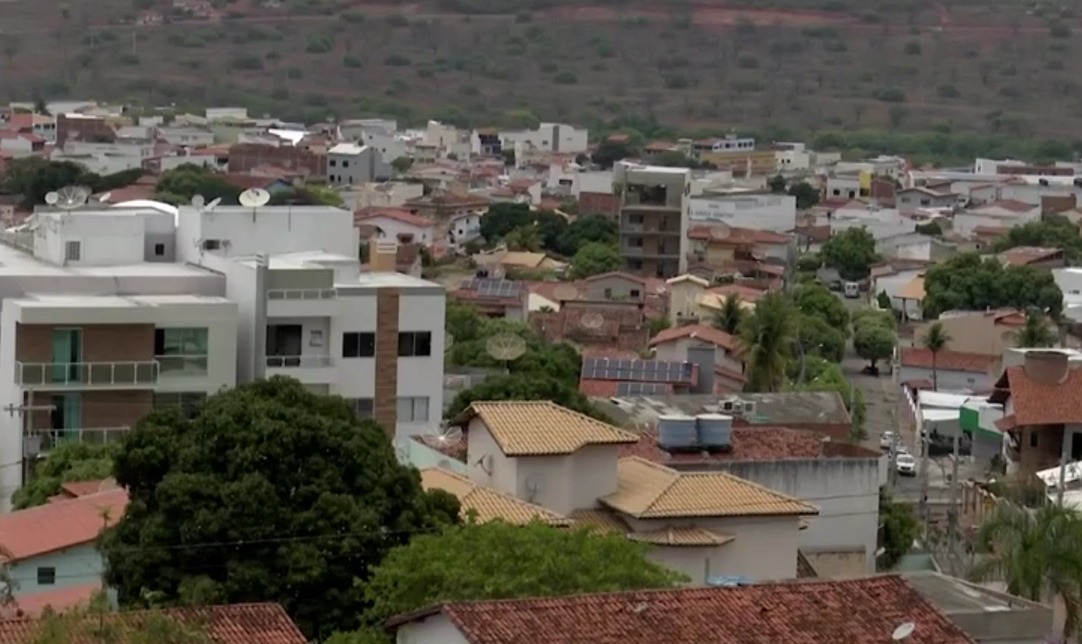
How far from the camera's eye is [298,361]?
30.5 metres

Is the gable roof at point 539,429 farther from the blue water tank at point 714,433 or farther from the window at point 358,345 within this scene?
→ the window at point 358,345

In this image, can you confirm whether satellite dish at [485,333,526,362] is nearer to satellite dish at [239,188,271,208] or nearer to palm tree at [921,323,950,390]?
satellite dish at [239,188,271,208]

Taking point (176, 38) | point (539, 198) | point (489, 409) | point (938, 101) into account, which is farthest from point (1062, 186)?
point (489, 409)

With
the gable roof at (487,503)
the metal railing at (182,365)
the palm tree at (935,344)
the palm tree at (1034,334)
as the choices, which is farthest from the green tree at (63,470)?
the palm tree at (935,344)

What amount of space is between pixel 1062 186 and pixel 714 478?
298 feet

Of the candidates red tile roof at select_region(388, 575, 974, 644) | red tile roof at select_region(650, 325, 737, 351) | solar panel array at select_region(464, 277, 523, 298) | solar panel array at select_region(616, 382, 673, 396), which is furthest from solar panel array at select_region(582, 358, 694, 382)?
red tile roof at select_region(388, 575, 974, 644)

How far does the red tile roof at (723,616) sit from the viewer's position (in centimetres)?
1459

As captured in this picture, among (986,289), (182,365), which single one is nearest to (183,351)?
(182,365)

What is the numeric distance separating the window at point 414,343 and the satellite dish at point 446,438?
600cm

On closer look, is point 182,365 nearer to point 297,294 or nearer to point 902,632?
point 297,294

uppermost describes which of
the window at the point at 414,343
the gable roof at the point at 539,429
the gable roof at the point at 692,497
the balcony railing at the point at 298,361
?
the gable roof at the point at 539,429

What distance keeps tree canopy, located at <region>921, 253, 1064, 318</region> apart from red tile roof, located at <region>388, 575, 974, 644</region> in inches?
1859

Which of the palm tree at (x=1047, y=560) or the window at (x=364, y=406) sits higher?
the palm tree at (x=1047, y=560)

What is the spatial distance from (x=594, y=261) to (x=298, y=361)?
41689 mm
